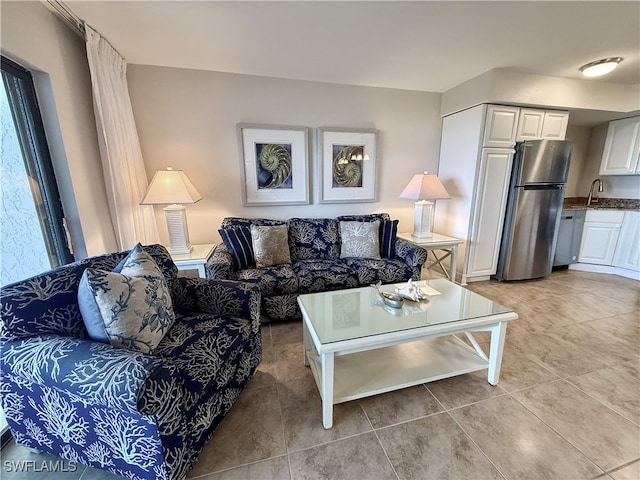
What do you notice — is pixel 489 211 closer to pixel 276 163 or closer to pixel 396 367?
pixel 396 367

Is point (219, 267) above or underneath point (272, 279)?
above

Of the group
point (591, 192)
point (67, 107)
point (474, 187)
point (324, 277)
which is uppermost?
point (67, 107)

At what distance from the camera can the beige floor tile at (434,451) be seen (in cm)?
110

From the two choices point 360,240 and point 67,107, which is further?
point 360,240

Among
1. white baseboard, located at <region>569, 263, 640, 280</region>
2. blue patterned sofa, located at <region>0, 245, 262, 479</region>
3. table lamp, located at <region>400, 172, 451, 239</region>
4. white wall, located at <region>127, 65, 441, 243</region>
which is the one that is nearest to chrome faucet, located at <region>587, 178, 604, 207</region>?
white baseboard, located at <region>569, 263, 640, 280</region>

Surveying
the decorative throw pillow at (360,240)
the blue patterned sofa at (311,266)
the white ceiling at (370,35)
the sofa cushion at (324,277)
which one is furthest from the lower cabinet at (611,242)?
the sofa cushion at (324,277)

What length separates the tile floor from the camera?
44.2 inches

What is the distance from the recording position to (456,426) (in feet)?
4.31

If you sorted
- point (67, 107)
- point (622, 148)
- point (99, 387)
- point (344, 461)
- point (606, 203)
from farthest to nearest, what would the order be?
point (606, 203), point (622, 148), point (67, 107), point (344, 461), point (99, 387)

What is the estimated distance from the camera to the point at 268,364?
178cm

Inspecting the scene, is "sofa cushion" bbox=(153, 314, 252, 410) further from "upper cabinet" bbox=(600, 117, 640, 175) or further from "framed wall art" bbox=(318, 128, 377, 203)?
"upper cabinet" bbox=(600, 117, 640, 175)

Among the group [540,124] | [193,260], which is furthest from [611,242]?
[193,260]

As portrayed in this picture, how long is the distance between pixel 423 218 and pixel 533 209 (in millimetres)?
1288

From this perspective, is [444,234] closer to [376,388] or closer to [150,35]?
[376,388]
